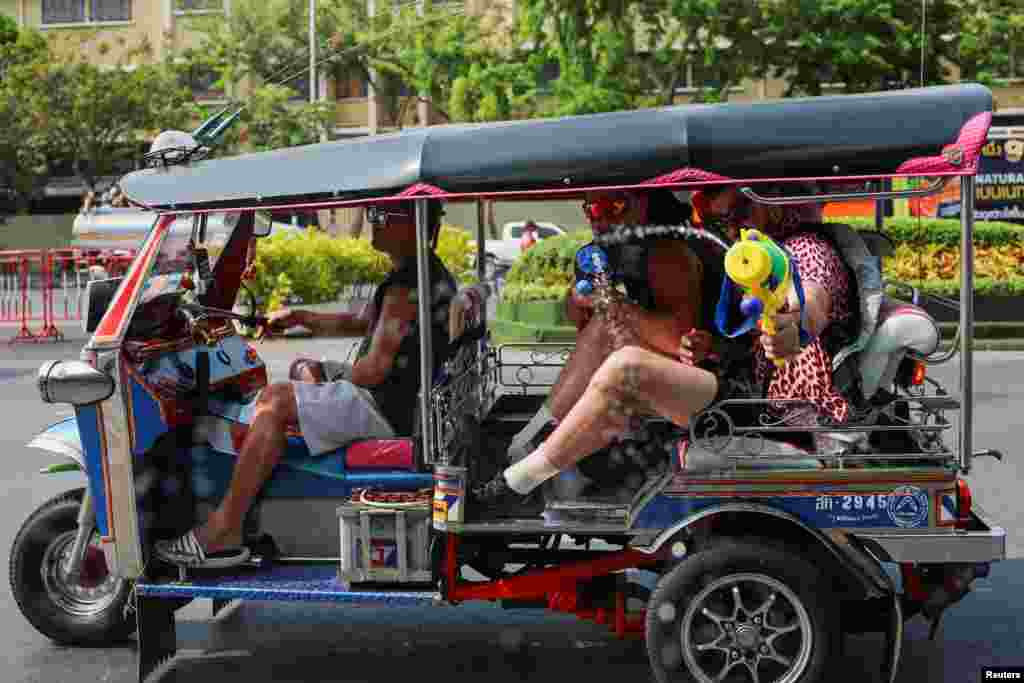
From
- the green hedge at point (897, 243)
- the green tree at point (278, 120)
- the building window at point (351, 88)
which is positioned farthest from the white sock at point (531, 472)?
the building window at point (351, 88)

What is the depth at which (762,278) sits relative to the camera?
4.11m

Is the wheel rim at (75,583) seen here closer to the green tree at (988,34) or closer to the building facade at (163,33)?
the green tree at (988,34)

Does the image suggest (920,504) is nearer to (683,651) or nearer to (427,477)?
(683,651)

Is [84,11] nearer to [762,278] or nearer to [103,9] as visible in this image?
[103,9]

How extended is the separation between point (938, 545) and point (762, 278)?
1.10m

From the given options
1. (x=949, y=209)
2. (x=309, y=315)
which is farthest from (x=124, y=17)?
(x=309, y=315)

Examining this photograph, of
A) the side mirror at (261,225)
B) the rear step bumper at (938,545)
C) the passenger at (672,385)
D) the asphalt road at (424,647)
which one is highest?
the side mirror at (261,225)

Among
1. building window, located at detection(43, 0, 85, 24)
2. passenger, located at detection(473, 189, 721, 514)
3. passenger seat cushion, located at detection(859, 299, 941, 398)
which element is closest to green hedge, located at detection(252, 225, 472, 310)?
passenger, located at detection(473, 189, 721, 514)

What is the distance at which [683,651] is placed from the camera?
4.50 m

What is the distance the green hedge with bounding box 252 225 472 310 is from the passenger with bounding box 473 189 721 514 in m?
13.6

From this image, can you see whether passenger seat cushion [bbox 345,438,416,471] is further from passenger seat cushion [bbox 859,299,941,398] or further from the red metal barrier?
the red metal barrier

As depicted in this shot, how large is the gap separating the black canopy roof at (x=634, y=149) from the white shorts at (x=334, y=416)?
762mm

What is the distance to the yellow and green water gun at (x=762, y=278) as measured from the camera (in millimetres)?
4082

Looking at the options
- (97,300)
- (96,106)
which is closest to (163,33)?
(96,106)
